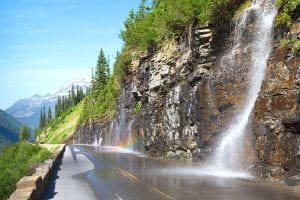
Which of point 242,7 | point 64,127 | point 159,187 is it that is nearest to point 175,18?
point 242,7

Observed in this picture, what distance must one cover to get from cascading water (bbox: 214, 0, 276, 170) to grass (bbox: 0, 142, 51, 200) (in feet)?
34.8

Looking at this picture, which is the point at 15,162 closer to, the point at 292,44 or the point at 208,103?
the point at 208,103

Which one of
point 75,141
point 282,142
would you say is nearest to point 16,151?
point 282,142

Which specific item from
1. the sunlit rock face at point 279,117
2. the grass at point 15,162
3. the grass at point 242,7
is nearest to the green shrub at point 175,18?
the grass at point 242,7

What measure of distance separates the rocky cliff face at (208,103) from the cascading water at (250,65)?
24.4 inches

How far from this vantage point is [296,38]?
2141 cm

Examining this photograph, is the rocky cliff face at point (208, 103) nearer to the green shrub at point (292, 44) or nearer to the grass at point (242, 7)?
the green shrub at point (292, 44)

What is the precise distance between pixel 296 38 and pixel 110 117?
66363mm

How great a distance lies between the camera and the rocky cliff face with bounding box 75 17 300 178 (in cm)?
2042

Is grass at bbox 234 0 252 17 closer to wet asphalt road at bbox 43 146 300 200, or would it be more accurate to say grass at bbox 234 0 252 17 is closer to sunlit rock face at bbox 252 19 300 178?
sunlit rock face at bbox 252 19 300 178

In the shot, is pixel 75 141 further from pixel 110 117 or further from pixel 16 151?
pixel 16 151

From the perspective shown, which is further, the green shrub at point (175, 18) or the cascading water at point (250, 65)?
the green shrub at point (175, 18)

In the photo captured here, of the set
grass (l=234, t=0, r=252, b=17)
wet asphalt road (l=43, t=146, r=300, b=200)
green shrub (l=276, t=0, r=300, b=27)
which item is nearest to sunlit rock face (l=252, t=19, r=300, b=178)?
green shrub (l=276, t=0, r=300, b=27)

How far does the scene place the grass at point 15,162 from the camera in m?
19.9
